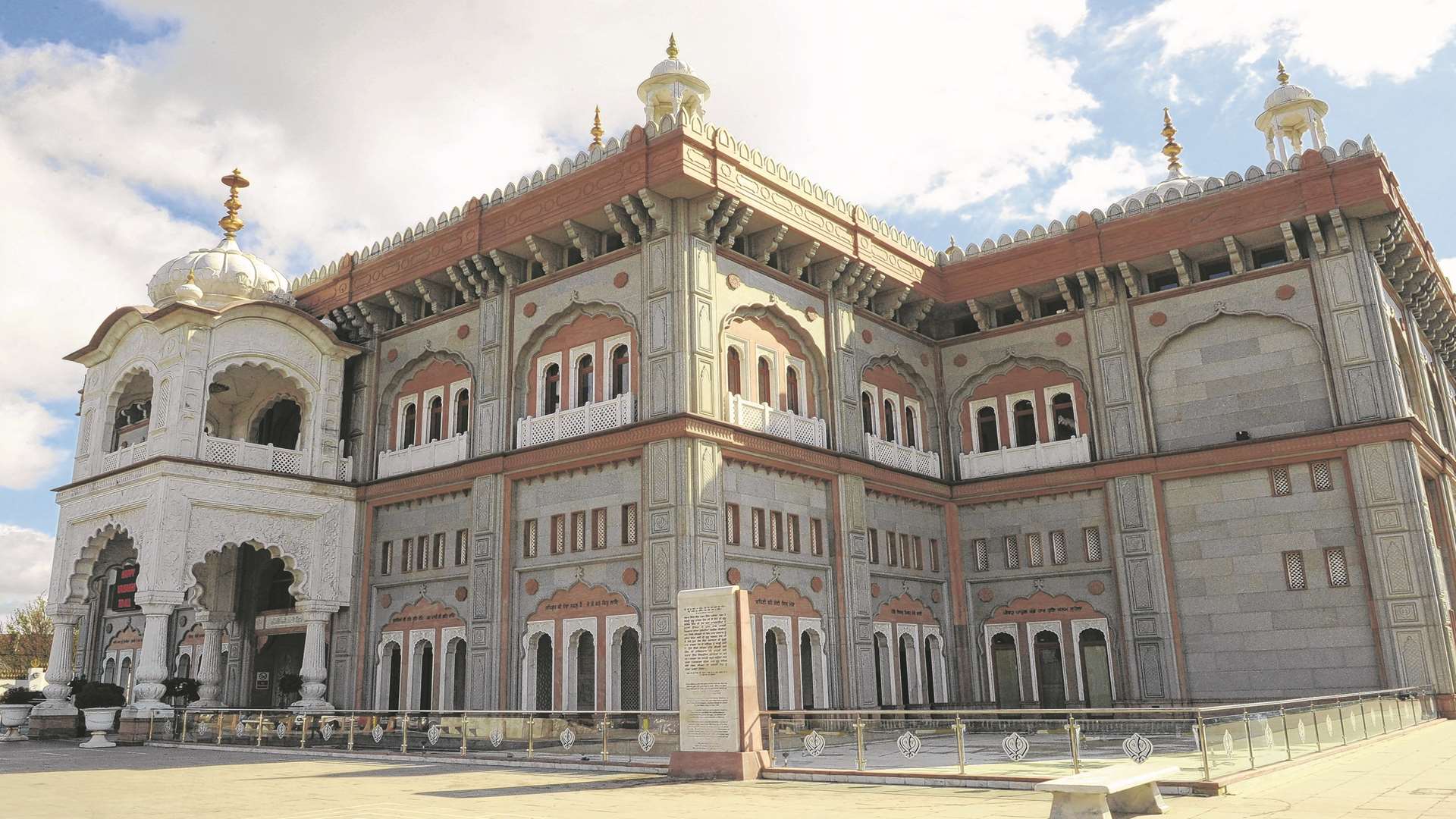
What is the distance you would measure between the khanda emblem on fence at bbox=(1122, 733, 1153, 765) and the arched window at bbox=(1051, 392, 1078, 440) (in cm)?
1397

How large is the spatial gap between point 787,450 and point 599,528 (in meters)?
3.93

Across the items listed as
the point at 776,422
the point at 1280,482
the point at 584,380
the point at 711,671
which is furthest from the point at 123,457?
the point at 1280,482

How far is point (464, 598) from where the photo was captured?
71.6ft

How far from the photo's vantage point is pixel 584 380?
2169 centimetres

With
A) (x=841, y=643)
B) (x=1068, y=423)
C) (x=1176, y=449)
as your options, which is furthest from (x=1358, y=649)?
(x=841, y=643)

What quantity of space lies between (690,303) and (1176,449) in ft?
36.7

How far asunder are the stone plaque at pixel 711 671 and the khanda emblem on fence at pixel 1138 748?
4.35m

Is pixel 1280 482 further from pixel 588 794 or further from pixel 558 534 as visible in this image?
pixel 588 794

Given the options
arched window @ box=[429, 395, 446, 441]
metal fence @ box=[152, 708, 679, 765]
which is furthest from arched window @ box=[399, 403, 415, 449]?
metal fence @ box=[152, 708, 679, 765]

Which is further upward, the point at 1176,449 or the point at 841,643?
the point at 1176,449

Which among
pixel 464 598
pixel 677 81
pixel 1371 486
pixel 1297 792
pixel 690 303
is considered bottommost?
pixel 1297 792

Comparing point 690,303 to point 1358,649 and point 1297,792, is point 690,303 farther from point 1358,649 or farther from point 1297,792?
point 1358,649

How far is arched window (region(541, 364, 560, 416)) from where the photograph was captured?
21984 mm

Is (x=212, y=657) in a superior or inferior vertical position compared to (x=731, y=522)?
A: inferior
